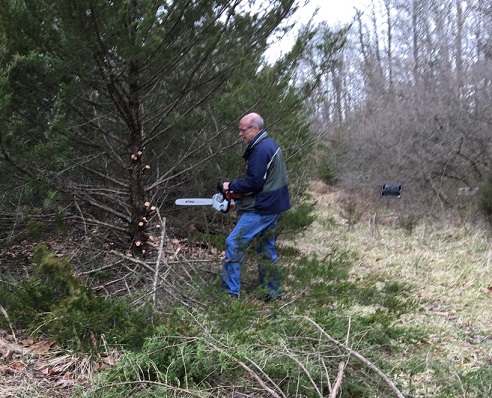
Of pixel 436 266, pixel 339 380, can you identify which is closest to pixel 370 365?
pixel 339 380

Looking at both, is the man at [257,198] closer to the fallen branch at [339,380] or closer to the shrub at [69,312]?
the shrub at [69,312]

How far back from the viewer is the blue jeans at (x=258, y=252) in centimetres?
421

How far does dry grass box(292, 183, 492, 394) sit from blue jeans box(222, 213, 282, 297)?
115cm

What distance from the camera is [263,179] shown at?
14.4 ft

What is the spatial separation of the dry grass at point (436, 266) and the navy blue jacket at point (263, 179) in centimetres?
131

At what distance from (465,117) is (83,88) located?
886 cm

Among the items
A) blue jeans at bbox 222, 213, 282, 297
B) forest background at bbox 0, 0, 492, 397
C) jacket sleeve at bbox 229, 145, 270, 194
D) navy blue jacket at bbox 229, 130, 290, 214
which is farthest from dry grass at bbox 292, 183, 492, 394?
jacket sleeve at bbox 229, 145, 270, 194

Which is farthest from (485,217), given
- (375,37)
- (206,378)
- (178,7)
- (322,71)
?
(375,37)

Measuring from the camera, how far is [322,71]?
507cm

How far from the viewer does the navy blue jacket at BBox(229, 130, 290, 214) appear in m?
4.39

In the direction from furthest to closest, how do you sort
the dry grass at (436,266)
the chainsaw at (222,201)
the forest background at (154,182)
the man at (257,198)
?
the chainsaw at (222,201), the man at (257,198), the dry grass at (436,266), the forest background at (154,182)

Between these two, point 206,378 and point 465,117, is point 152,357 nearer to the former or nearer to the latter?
point 206,378

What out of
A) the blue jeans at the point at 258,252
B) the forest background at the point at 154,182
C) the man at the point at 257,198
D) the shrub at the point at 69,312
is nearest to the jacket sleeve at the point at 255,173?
the man at the point at 257,198

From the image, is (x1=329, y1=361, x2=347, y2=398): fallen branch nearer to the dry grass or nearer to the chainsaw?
the dry grass
